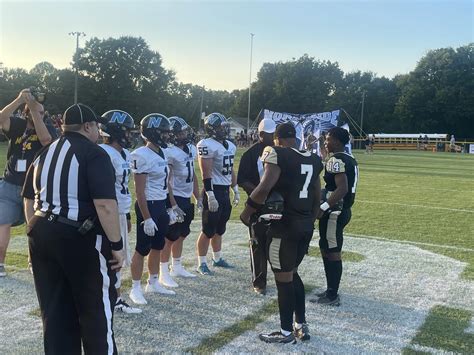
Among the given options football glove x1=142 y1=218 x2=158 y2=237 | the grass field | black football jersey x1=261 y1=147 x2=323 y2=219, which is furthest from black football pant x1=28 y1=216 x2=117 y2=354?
football glove x1=142 y1=218 x2=158 y2=237

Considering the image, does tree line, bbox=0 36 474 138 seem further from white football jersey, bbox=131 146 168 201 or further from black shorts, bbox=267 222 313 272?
black shorts, bbox=267 222 313 272

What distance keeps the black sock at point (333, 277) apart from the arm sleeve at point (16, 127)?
4.26 m

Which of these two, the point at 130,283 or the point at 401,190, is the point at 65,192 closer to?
the point at 130,283

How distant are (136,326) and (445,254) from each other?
18.8ft

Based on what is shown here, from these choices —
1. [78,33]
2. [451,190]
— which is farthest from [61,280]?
[78,33]

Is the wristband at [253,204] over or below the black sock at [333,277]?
over

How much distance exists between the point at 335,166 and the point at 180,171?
88.2 inches

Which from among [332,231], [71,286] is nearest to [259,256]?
[332,231]

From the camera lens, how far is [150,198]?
5.80m

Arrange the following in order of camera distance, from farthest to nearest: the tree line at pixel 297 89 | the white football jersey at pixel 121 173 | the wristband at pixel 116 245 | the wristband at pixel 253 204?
the tree line at pixel 297 89 → the white football jersey at pixel 121 173 → the wristband at pixel 253 204 → the wristband at pixel 116 245

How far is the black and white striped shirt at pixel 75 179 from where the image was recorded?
11.1ft

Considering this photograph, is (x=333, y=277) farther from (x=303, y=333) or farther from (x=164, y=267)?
(x=164, y=267)

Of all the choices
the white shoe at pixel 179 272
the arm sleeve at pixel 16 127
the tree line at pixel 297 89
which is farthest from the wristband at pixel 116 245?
the tree line at pixel 297 89

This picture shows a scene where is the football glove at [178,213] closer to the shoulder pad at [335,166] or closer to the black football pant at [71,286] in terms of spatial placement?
the shoulder pad at [335,166]
